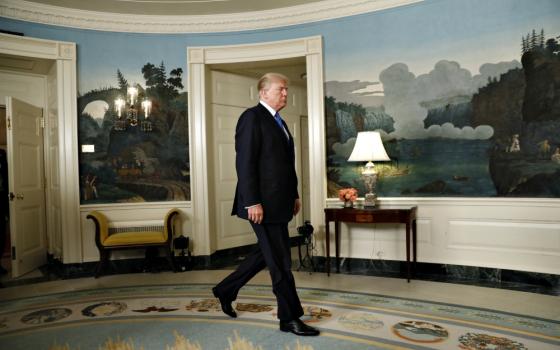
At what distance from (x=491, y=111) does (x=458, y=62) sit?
0.61 meters

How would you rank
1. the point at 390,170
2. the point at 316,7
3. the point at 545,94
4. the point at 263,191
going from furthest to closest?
the point at 316,7
the point at 390,170
the point at 545,94
the point at 263,191

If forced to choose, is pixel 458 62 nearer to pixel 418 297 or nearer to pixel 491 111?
pixel 491 111

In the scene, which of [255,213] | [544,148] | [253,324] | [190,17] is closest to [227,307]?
[253,324]

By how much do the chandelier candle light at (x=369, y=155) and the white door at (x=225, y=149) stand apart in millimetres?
2060

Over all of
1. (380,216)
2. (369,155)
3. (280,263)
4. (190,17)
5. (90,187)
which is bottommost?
(280,263)

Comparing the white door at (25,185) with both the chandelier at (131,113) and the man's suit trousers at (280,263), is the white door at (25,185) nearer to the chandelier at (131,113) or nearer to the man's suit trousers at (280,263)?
the chandelier at (131,113)

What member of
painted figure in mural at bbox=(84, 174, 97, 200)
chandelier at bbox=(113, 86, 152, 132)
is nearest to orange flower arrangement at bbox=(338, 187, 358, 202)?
chandelier at bbox=(113, 86, 152, 132)

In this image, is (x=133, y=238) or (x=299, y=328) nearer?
(x=299, y=328)

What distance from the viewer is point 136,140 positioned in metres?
5.27

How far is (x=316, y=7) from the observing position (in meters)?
5.05

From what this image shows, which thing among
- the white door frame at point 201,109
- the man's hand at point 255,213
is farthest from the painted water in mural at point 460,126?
the man's hand at point 255,213

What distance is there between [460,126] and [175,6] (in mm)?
3445

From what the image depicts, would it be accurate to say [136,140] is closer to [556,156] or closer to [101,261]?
[101,261]

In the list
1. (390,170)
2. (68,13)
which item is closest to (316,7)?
(390,170)
